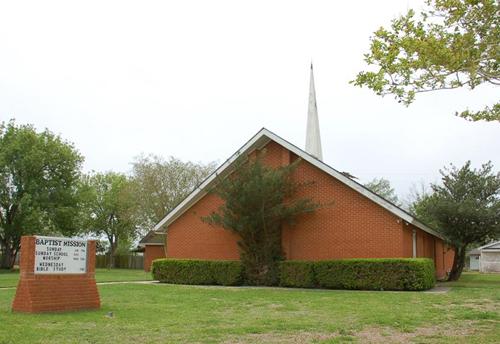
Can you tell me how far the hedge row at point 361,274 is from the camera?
21141 millimetres

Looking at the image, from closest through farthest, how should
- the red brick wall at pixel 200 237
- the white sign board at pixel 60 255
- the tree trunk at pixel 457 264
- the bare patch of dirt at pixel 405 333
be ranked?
the bare patch of dirt at pixel 405 333 < the white sign board at pixel 60 255 < the red brick wall at pixel 200 237 < the tree trunk at pixel 457 264

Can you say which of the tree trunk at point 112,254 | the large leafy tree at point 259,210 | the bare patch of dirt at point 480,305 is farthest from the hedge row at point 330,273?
the tree trunk at point 112,254

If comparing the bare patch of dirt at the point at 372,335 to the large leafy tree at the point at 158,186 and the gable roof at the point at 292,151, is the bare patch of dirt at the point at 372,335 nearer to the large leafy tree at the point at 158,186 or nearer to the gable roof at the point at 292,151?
Result: the gable roof at the point at 292,151

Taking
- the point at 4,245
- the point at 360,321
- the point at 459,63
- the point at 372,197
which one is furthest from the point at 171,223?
the point at 4,245

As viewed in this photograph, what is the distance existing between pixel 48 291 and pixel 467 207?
2045 cm

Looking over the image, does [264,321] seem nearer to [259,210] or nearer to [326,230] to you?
[259,210]

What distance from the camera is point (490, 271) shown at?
5266 centimetres

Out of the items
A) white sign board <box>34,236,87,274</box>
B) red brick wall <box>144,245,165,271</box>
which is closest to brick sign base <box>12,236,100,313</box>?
white sign board <box>34,236,87,274</box>

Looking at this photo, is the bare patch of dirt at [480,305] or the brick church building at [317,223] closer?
the bare patch of dirt at [480,305]

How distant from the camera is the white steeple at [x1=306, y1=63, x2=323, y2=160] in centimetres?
3253

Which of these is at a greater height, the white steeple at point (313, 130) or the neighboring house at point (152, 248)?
the white steeple at point (313, 130)

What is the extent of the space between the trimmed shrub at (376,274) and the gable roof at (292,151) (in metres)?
2.03

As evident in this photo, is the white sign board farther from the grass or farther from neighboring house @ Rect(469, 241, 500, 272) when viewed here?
neighboring house @ Rect(469, 241, 500, 272)

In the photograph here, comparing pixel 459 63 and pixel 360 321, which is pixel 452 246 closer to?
pixel 360 321
